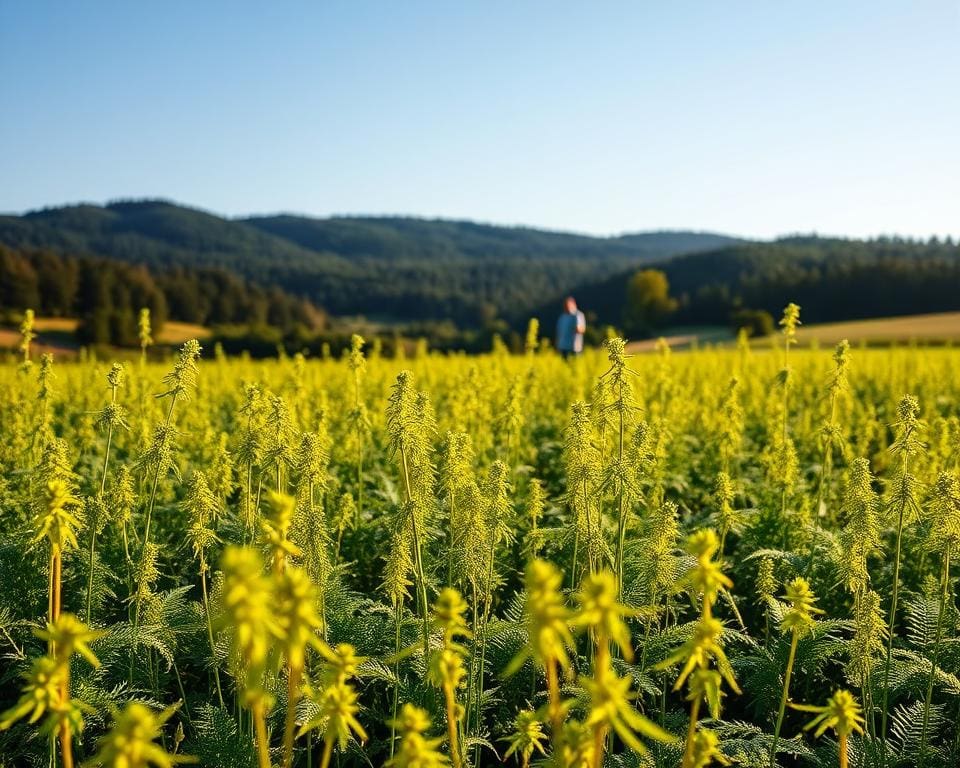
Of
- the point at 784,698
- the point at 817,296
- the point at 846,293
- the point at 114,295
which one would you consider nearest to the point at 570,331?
the point at 784,698

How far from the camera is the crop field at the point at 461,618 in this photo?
173 centimetres

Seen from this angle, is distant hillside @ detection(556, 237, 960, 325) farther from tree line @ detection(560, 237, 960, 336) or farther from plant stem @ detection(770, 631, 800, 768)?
plant stem @ detection(770, 631, 800, 768)

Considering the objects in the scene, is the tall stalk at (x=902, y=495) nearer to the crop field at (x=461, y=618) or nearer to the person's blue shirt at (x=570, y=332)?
the crop field at (x=461, y=618)

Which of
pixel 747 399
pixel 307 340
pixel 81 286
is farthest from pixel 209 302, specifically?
pixel 747 399

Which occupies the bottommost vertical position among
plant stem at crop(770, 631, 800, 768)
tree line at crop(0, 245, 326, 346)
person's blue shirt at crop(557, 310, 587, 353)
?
plant stem at crop(770, 631, 800, 768)

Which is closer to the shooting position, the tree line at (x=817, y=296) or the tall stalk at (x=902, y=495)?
the tall stalk at (x=902, y=495)

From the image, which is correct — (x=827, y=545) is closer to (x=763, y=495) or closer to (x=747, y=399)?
(x=763, y=495)

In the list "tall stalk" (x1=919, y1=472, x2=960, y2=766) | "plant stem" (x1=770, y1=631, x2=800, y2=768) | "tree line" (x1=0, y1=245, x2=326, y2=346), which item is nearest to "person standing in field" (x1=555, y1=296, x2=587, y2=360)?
"tall stalk" (x1=919, y1=472, x2=960, y2=766)

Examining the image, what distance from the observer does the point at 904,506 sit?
10.7ft

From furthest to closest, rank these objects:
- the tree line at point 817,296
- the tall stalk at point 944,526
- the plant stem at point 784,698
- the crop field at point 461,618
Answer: the tree line at point 817,296, the tall stalk at point 944,526, the plant stem at point 784,698, the crop field at point 461,618

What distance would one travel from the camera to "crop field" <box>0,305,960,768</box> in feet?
5.67

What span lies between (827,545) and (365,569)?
3353 millimetres

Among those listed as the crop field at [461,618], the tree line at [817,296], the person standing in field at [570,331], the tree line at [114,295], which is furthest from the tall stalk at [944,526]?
the tree line at [817,296]

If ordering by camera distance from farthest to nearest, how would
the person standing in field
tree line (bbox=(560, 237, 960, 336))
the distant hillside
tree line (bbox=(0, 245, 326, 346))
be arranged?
the distant hillside < tree line (bbox=(560, 237, 960, 336)) < tree line (bbox=(0, 245, 326, 346)) < the person standing in field
